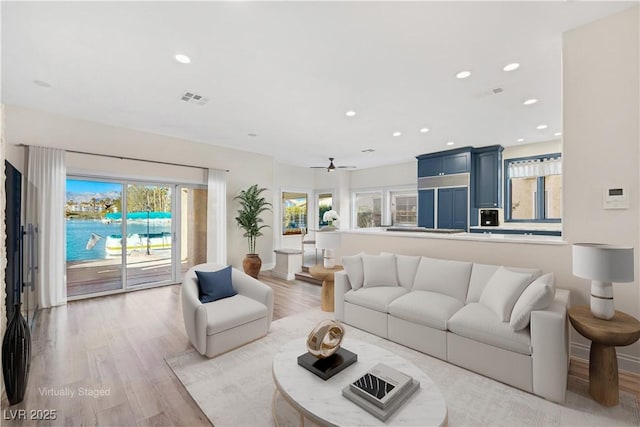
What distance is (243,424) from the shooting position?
1.82 metres

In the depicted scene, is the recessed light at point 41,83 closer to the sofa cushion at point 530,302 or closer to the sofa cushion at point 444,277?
the sofa cushion at point 444,277

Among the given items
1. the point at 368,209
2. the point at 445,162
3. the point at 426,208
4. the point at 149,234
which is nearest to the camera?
the point at 149,234

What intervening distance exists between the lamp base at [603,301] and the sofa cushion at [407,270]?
159 cm

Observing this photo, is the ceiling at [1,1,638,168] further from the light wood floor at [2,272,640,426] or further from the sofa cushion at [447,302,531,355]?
the light wood floor at [2,272,640,426]

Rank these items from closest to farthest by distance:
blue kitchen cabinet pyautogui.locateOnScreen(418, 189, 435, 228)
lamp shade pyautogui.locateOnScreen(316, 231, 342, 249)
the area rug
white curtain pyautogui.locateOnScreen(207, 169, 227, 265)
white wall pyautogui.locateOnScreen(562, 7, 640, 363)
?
the area rug, white wall pyautogui.locateOnScreen(562, 7, 640, 363), lamp shade pyautogui.locateOnScreen(316, 231, 342, 249), white curtain pyautogui.locateOnScreen(207, 169, 227, 265), blue kitchen cabinet pyautogui.locateOnScreen(418, 189, 435, 228)

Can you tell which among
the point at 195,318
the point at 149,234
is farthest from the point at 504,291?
the point at 149,234

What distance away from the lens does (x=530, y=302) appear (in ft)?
6.98

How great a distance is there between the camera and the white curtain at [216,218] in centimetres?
569

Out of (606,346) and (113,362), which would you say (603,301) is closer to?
(606,346)

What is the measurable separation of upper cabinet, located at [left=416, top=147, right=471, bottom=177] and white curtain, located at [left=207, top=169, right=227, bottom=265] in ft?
15.5

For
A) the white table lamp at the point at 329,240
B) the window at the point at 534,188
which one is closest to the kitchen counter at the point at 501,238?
the white table lamp at the point at 329,240

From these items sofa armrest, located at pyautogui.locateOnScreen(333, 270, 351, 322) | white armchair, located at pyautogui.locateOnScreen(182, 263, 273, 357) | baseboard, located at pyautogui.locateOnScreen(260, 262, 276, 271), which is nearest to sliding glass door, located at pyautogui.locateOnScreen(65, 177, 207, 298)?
baseboard, located at pyautogui.locateOnScreen(260, 262, 276, 271)

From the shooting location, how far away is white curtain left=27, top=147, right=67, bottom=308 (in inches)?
153

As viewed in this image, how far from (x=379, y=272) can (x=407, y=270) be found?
0.35 metres
